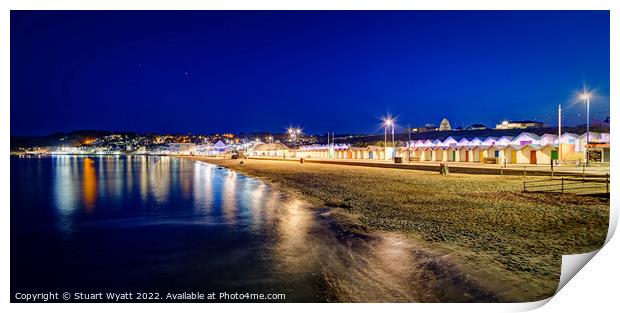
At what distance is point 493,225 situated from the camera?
8.51m

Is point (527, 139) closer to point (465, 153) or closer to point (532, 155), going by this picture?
point (532, 155)

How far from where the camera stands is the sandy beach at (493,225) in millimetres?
5852

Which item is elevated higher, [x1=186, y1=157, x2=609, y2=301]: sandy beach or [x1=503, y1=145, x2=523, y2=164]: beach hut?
[x1=503, y1=145, x2=523, y2=164]: beach hut

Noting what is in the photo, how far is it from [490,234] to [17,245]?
10400mm

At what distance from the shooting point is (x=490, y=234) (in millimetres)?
7805

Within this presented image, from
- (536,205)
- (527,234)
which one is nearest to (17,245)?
(527,234)

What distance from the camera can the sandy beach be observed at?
19.2 ft

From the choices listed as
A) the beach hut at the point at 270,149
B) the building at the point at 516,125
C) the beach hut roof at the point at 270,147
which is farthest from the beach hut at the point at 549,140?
the building at the point at 516,125

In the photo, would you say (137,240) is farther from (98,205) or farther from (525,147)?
(525,147)

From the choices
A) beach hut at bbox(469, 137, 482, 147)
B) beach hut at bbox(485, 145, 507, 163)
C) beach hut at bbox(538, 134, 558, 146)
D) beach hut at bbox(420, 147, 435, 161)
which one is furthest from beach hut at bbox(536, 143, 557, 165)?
beach hut at bbox(420, 147, 435, 161)

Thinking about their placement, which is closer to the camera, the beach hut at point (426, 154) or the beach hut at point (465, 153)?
the beach hut at point (465, 153)

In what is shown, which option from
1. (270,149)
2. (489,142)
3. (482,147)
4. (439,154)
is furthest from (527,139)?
(270,149)

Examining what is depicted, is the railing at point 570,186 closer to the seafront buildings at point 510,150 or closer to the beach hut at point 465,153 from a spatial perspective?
the seafront buildings at point 510,150

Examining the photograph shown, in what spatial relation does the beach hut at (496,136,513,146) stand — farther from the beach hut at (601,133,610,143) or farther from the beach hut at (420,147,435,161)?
the beach hut at (420,147,435,161)
